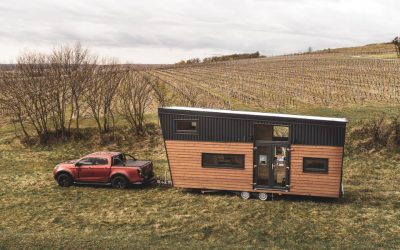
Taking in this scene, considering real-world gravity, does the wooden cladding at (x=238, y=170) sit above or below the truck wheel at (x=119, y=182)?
above

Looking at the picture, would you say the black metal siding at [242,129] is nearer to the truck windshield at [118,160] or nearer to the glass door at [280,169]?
the glass door at [280,169]

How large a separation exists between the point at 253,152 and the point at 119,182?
687 cm

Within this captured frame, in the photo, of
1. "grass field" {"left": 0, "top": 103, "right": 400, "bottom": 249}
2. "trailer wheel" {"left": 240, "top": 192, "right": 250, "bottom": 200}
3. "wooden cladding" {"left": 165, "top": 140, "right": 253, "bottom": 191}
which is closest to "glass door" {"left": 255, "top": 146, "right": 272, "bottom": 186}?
"wooden cladding" {"left": 165, "top": 140, "right": 253, "bottom": 191}

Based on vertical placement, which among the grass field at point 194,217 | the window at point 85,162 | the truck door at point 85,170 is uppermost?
the window at point 85,162

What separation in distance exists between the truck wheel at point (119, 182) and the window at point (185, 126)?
3.89m

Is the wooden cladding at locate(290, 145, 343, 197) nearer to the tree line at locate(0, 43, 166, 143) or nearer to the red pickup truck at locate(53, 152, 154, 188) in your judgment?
the red pickup truck at locate(53, 152, 154, 188)

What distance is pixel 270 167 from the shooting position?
58.1 ft

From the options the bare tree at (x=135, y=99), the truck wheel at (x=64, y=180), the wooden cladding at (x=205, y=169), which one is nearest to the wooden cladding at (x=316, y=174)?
the wooden cladding at (x=205, y=169)

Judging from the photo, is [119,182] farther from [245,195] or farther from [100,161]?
[245,195]

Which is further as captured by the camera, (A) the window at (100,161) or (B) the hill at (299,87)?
(B) the hill at (299,87)

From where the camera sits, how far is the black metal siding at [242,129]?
16.8 meters

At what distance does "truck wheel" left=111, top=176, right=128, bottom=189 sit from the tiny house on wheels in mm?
2609

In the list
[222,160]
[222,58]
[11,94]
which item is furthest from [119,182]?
[222,58]

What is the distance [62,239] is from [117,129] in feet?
59.6
